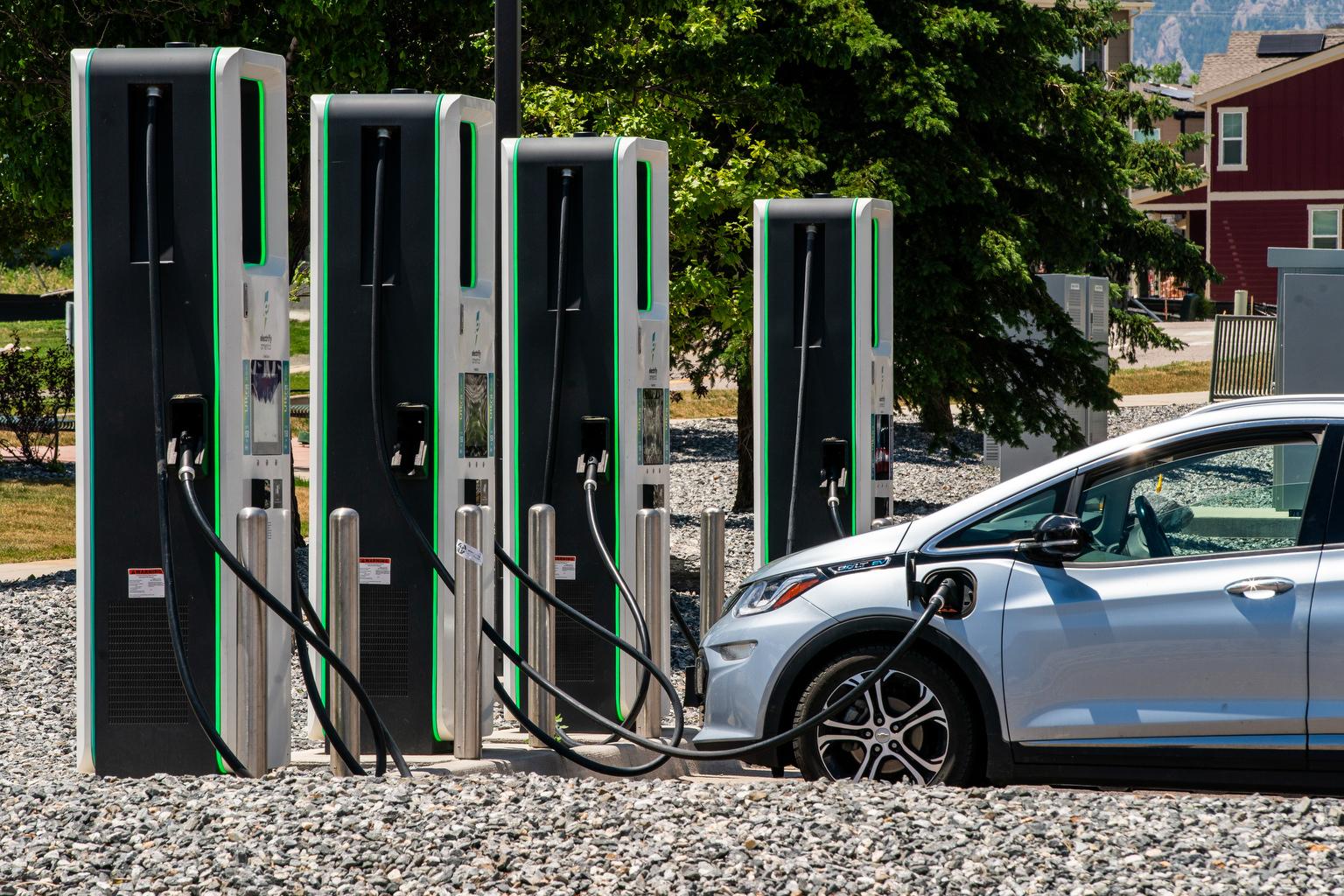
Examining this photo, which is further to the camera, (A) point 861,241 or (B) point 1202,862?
→ (A) point 861,241

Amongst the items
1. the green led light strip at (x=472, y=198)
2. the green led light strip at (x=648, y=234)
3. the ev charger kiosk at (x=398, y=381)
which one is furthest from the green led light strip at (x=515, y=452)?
the ev charger kiosk at (x=398, y=381)

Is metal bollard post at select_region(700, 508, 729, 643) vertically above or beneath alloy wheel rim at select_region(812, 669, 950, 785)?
above

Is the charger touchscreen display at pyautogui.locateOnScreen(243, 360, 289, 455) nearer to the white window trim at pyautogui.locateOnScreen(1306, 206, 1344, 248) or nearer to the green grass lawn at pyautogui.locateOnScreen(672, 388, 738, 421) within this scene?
the green grass lawn at pyautogui.locateOnScreen(672, 388, 738, 421)

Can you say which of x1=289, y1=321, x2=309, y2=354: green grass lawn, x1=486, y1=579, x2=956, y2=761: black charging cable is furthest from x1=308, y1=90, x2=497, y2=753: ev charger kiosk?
x1=289, y1=321, x2=309, y2=354: green grass lawn

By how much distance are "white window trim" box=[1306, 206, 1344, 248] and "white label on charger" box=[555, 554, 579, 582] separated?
43544 millimetres

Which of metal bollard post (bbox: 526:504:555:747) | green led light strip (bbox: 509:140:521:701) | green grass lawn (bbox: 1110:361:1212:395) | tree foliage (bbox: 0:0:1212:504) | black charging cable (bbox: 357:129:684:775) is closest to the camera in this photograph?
black charging cable (bbox: 357:129:684:775)

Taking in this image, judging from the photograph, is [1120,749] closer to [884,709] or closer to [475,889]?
[884,709]

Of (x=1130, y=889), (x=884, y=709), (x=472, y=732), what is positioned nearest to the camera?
(x=1130, y=889)

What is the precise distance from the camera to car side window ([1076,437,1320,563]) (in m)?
6.48

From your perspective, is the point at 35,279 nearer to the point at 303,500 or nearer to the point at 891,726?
the point at 303,500

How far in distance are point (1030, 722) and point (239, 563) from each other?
10.1ft

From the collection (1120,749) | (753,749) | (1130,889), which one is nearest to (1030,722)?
(1120,749)

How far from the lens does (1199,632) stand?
20.7 feet

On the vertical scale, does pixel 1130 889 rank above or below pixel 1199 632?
below
